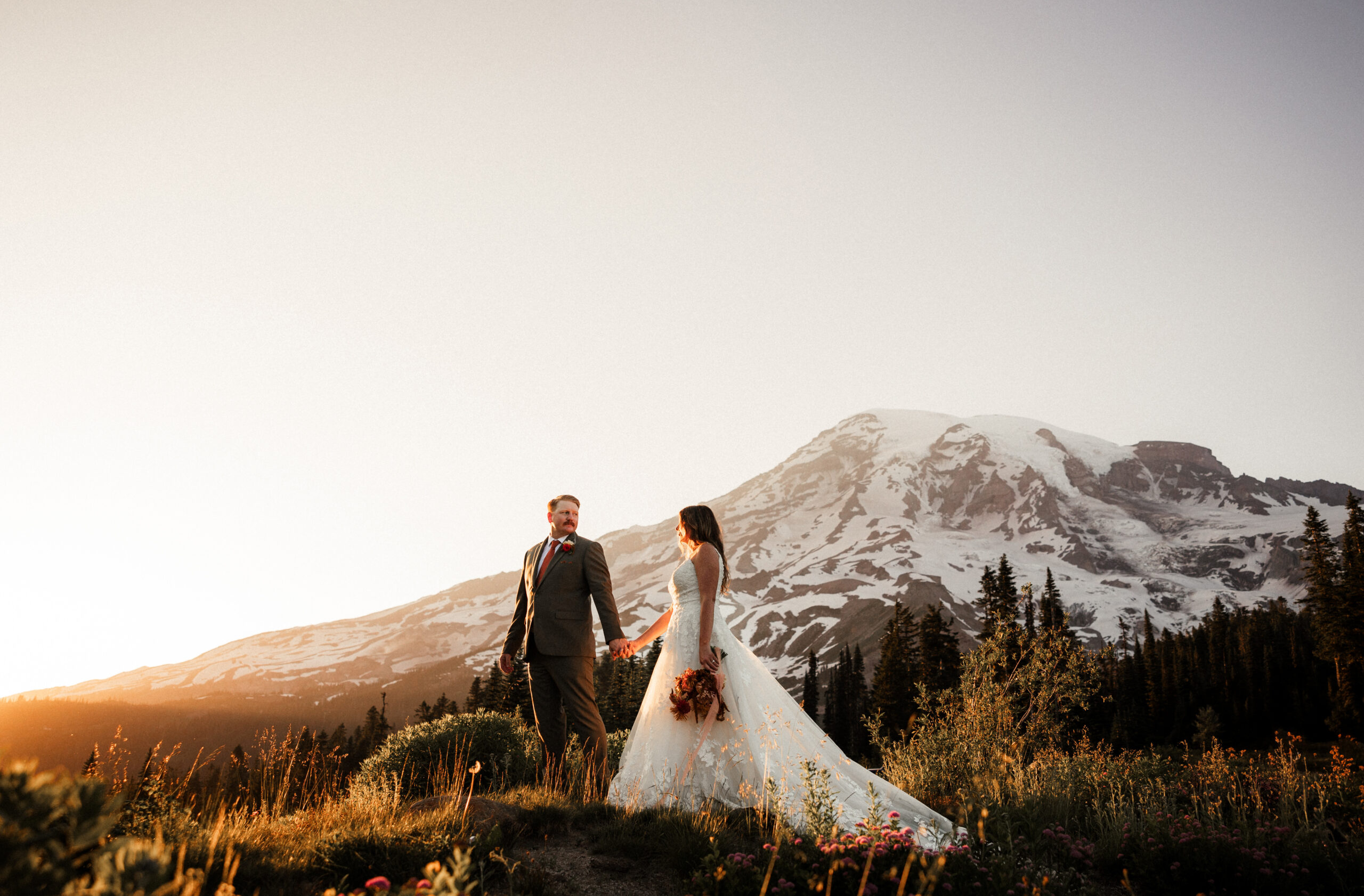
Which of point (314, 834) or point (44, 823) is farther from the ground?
point (44, 823)

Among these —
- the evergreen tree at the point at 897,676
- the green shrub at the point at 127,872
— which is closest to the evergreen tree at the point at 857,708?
the evergreen tree at the point at 897,676

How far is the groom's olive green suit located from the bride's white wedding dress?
0.53 metres

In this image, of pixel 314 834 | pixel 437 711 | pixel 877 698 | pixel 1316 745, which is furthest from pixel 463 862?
pixel 1316 745

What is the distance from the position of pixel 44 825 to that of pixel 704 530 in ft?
19.0

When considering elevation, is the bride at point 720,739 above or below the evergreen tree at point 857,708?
above

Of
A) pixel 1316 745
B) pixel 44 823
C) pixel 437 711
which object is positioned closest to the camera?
pixel 44 823

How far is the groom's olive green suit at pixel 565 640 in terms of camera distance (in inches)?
275

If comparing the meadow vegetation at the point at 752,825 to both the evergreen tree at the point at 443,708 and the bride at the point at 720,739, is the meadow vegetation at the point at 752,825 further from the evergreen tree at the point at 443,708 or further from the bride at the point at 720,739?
the evergreen tree at the point at 443,708

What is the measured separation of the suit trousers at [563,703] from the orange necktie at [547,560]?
0.63m

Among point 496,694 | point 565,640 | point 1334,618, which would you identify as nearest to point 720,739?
point 565,640

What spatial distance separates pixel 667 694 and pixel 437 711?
66598mm

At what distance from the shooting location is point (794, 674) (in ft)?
554

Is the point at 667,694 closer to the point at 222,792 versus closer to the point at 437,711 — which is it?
the point at 222,792

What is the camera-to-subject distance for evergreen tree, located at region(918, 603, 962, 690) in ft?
170
